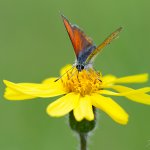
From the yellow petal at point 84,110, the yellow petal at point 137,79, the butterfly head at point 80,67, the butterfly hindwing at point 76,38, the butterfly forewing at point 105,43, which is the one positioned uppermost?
the butterfly hindwing at point 76,38

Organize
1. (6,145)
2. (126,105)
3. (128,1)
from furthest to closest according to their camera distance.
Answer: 1. (128,1)
2. (126,105)
3. (6,145)

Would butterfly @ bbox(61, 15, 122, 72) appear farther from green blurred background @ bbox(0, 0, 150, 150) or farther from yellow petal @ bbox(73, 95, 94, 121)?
green blurred background @ bbox(0, 0, 150, 150)

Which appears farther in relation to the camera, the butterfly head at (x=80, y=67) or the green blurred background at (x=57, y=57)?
the green blurred background at (x=57, y=57)

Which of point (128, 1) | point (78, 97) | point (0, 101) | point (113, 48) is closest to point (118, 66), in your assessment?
point (113, 48)

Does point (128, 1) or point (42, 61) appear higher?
point (128, 1)

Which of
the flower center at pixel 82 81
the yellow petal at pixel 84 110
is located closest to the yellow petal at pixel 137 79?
the flower center at pixel 82 81

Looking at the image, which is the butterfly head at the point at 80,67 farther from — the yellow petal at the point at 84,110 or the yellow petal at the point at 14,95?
the yellow petal at the point at 14,95

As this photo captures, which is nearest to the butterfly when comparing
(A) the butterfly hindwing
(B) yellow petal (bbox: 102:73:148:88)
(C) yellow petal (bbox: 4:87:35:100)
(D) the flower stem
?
(A) the butterfly hindwing

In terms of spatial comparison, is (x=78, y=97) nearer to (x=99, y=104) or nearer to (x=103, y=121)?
(x=99, y=104)

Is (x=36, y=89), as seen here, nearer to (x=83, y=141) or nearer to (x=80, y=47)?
(x=80, y=47)
